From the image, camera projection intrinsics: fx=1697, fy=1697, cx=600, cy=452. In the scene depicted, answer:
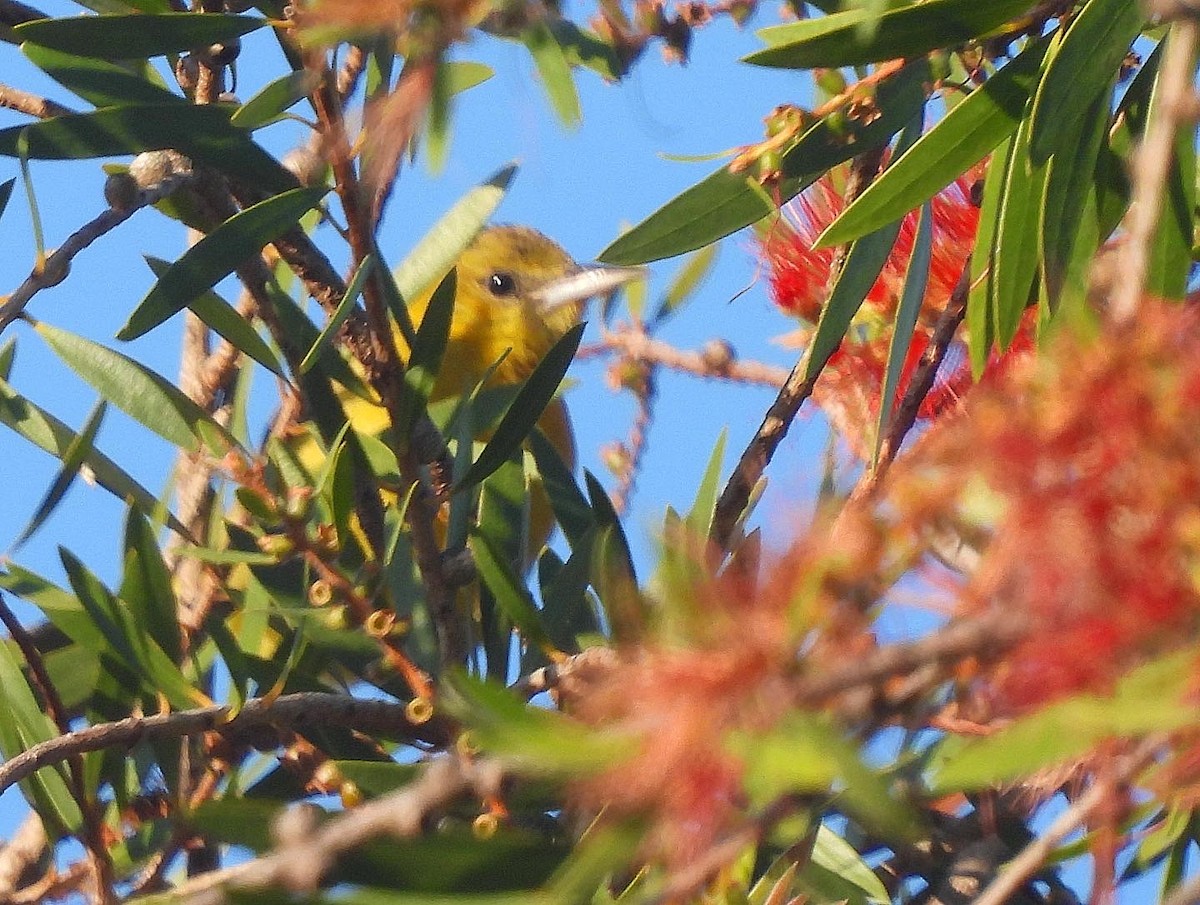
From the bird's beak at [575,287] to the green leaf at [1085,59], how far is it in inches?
97.4

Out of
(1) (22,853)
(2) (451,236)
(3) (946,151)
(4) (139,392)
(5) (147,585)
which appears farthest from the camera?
(1) (22,853)

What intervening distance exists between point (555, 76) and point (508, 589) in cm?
46

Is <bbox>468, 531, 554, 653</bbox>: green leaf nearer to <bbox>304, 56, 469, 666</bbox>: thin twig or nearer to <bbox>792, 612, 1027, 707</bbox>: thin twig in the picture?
<bbox>304, 56, 469, 666</bbox>: thin twig

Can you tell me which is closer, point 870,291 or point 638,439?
point 870,291

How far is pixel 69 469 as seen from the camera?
5.55 feet

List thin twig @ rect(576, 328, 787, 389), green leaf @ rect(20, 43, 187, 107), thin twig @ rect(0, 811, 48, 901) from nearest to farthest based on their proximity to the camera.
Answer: green leaf @ rect(20, 43, 187, 107) → thin twig @ rect(0, 811, 48, 901) → thin twig @ rect(576, 328, 787, 389)

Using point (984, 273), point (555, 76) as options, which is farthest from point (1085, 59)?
point (555, 76)

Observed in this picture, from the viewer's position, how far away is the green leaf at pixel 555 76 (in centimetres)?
149

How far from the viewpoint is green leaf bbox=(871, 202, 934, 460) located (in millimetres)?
1552

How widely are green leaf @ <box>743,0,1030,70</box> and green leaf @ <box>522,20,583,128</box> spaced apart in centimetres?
22

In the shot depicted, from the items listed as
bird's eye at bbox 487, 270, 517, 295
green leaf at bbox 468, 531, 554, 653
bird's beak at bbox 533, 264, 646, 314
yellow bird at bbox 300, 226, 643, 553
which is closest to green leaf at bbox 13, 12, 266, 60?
green leaf at bbox 468, 531, 554, 653

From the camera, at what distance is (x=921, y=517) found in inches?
28.4

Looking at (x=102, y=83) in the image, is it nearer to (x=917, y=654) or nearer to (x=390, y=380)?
(x=390, y=380)

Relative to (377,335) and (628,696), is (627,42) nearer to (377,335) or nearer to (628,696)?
(377,335)
